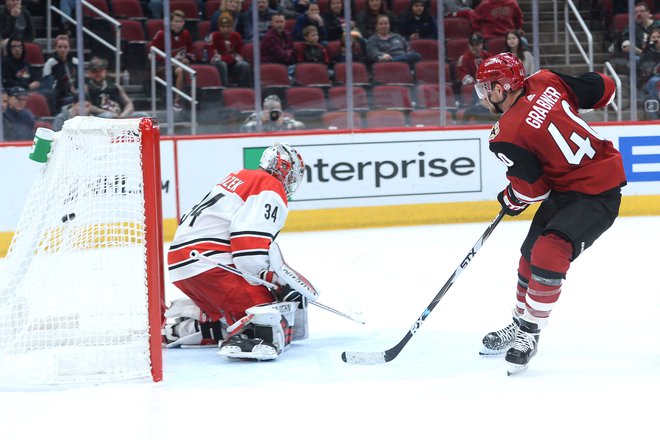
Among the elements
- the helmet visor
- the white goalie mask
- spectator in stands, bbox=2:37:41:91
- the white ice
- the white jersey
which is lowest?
the white ice

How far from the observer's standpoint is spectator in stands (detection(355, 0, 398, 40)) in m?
7.59

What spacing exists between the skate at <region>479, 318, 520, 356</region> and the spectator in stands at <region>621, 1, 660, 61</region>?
15.8 feet

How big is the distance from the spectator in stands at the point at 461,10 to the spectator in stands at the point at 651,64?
134 cm

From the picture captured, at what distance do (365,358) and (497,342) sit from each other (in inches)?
19.4

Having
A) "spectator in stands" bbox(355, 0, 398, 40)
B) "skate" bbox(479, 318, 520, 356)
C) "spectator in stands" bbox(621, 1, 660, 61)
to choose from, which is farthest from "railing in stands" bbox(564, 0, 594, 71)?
"skate" bbox(479, 318, 520, 356)

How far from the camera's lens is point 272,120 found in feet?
24.2

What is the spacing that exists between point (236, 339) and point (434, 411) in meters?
0.93

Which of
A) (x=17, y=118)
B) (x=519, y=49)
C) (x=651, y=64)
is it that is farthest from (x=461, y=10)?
(x=17, y=118)

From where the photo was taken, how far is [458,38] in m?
7.73

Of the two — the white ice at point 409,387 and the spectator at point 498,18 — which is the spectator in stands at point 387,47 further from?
the white ice at point 409,387

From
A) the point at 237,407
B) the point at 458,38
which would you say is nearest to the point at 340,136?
the point at 458,38

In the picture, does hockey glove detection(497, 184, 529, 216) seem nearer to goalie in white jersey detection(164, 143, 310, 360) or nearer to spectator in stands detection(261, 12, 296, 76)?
goalie in white jersey detection(164, 143, 310, 360)

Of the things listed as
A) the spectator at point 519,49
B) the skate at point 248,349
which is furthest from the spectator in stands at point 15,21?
the skate at point 248,349

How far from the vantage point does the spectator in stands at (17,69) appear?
6.88 m
